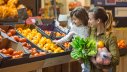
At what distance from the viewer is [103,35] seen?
9.76ft

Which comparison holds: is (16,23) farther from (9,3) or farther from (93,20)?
(93,20)

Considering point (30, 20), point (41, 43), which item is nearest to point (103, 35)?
point (41, 43)

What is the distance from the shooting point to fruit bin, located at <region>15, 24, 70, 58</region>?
381 centimetres

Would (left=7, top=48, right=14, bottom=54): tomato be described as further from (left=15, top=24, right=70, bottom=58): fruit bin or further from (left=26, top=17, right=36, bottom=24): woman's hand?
(left=26, top=17, right=36, bottom=24): woman's hand

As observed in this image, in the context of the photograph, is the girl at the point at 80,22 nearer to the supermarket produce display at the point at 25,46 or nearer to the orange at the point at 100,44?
the supermarket produce display at the point at 25,46

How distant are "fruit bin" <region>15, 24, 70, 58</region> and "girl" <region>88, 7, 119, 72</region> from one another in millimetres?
821

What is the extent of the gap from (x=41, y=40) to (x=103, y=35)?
4.07 ft

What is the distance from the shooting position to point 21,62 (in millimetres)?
3145

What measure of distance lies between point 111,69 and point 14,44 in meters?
1.16

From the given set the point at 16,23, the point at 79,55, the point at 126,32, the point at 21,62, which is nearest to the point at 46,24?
the point at 16,23

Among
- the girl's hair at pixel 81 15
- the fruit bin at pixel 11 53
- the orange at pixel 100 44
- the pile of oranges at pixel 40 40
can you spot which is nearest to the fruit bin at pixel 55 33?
the pile of oranges at pixel 40 40

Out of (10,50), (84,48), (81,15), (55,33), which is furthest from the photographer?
(55,33)

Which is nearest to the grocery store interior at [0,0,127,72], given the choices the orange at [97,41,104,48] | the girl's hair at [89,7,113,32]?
the orange at [97,41,104,48]

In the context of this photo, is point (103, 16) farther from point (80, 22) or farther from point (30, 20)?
point (30, 20)
